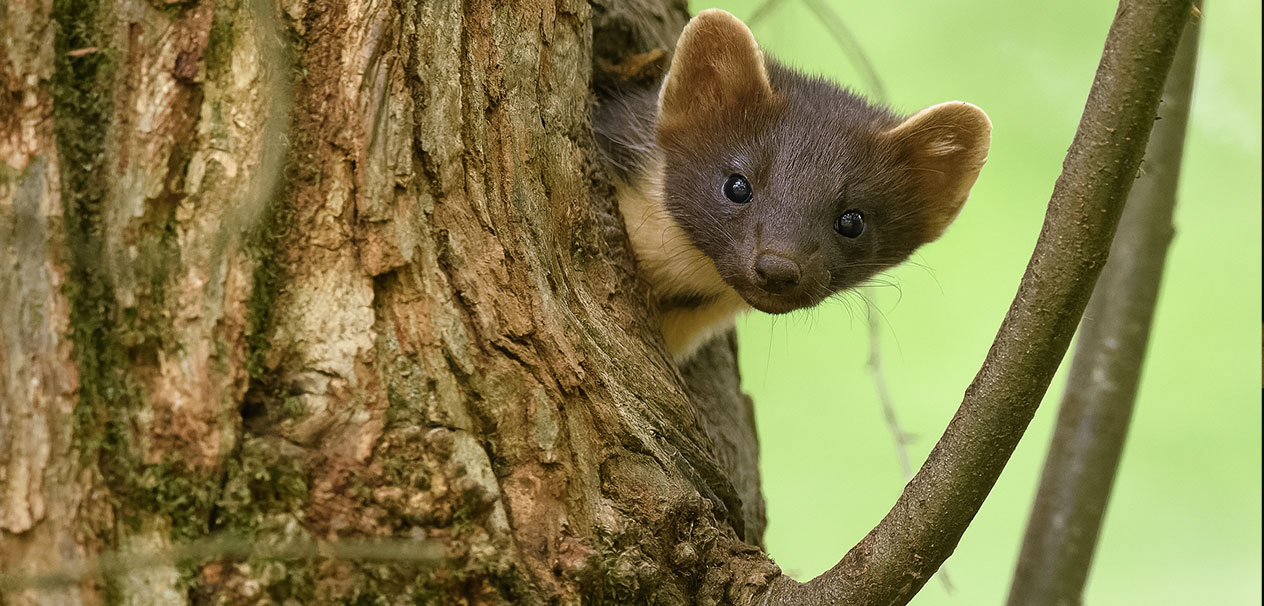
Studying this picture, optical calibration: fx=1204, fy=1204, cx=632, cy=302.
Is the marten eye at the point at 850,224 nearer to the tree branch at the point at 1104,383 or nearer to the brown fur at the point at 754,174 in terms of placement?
the brown fur at the point at 754,174

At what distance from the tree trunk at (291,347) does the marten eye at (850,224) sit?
1647mm

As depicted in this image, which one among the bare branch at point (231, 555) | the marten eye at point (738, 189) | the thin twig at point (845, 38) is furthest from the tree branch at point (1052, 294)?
the thin twig at point (845, 38)

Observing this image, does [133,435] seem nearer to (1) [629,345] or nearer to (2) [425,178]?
(2) [425,178]

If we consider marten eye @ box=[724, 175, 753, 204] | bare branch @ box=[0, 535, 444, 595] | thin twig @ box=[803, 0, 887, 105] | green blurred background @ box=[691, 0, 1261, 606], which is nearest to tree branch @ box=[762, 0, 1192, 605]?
bare branch @ box=[0, 535, 444, 595]

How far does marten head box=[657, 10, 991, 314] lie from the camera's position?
13.3 ft

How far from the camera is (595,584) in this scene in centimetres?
248

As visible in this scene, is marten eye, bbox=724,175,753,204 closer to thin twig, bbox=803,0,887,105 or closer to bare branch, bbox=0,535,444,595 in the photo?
thin twig, bbox=803,0,887,105

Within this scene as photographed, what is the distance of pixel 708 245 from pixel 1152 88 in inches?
88.5

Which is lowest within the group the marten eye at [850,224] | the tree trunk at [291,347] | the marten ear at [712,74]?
the tree trunk at [291,347]

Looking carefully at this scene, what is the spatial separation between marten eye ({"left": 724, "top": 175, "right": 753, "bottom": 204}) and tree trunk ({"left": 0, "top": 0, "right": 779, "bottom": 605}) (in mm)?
1468

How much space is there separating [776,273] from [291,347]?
6.01ft

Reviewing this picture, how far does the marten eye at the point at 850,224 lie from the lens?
13.9 feet

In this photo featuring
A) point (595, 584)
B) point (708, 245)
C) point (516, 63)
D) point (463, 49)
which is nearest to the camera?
point (595, 584)

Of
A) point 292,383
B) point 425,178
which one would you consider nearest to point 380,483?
point 292,383
